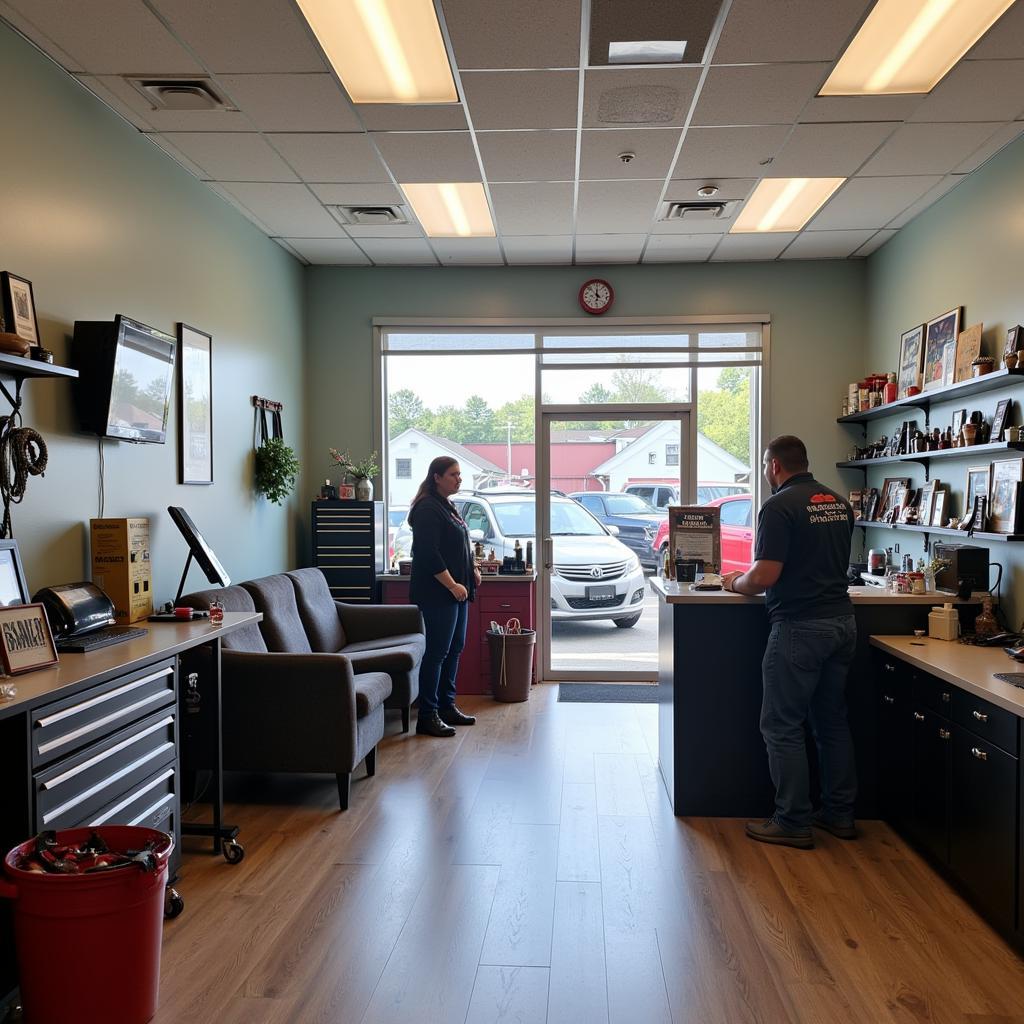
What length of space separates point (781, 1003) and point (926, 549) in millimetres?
3441

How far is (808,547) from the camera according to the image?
11.2 feet

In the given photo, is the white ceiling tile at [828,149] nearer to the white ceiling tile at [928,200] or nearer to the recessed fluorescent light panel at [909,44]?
the recessed fluorescent light panel at [909,44]

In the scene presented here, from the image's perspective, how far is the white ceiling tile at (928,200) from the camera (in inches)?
182

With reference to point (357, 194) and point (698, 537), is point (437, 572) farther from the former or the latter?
point (357, 194)

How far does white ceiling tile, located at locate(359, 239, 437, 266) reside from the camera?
19.0 ft

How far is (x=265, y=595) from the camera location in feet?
15.0

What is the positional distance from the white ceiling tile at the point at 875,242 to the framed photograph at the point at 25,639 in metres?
5.38

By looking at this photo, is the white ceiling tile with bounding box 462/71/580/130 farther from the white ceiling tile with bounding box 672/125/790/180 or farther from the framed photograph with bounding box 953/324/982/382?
the framed photograph with bounding box 953/324/982/382

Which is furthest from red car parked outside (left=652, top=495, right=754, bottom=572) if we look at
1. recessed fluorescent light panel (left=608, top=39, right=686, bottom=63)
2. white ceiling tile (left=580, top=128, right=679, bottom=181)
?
recessed fluorescent light panel (left=608, top=39, right=686, bottom=63)

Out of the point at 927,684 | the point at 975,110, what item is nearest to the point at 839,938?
the point at 927,684

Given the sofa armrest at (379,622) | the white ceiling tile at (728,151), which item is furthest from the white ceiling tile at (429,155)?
the sofa armrest at (379,622)

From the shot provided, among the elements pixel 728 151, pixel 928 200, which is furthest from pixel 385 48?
pixel 928 200

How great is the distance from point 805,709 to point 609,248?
3.72 metres

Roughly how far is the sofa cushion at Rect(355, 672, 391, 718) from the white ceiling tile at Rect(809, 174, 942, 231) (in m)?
3.71
